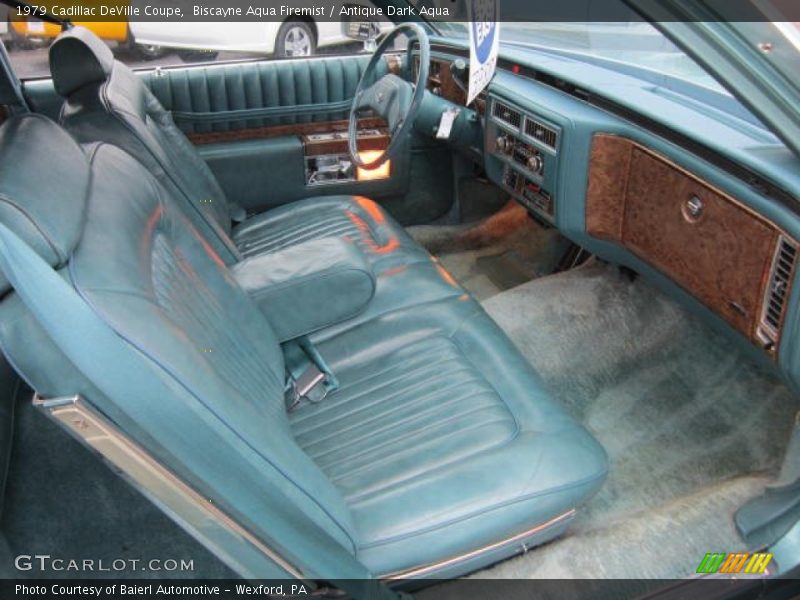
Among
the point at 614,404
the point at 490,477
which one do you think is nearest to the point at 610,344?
the point at 614,404

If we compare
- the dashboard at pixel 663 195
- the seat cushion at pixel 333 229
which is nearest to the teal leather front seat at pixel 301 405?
the seat cushion at pixel 333 229

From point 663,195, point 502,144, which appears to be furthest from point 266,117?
point 663,195

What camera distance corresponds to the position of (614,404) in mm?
1854

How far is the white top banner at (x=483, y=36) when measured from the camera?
4.11ft

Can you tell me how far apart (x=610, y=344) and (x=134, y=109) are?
137cm

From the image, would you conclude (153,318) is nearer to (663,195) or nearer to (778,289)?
(778,289)

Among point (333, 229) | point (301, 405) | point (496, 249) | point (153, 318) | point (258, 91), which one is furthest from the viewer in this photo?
point (496, 249)

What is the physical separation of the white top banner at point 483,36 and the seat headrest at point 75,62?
83 cm

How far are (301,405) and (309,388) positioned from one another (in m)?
0.04

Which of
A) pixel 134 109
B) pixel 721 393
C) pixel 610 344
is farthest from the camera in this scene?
pixel 610 344

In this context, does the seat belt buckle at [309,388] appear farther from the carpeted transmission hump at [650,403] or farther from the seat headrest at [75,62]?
the seat headrest at [75,62]

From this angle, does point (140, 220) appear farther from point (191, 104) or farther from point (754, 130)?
point (191, 104)

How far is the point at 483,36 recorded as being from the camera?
4.20ft

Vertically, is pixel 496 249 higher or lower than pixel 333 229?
lower
